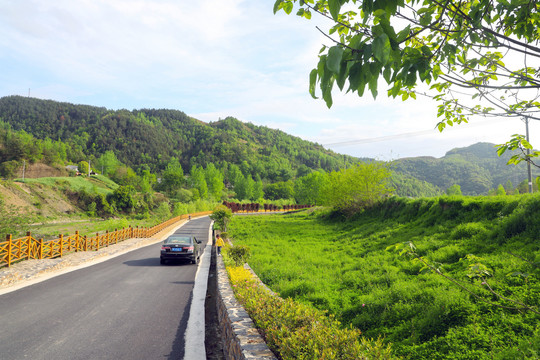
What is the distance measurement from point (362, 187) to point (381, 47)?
27055 mm

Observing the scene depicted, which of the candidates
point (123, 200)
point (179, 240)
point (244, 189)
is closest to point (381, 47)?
point (179, 240)

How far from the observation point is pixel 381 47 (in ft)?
4.81

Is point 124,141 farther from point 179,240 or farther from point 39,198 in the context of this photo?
point 179,240

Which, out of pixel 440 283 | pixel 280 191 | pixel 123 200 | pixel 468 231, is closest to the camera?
pixel 440 283

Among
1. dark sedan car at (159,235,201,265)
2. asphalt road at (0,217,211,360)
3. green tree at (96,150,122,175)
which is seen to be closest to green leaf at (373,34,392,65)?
asphalt road at (0,217,211,360)

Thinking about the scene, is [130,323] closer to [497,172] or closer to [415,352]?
[415,352]

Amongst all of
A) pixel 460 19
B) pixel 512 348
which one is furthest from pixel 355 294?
pixel 460 19

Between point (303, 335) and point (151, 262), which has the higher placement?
point (303, 335)

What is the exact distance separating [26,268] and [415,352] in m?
12.7

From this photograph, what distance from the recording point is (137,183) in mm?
105125

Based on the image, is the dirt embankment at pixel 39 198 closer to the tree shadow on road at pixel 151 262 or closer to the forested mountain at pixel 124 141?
the tree shadow on road at pixel 151 262

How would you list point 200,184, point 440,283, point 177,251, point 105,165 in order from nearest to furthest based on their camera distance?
point 440,283, point 177,251, point 200,184, point 105,165

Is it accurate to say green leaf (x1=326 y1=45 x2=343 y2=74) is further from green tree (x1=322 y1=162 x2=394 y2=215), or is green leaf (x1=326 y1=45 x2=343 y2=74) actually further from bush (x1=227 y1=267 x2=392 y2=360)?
green tree (x1=322 y1=162 x2=394 y2=215)

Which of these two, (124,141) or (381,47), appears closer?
(381,47)
